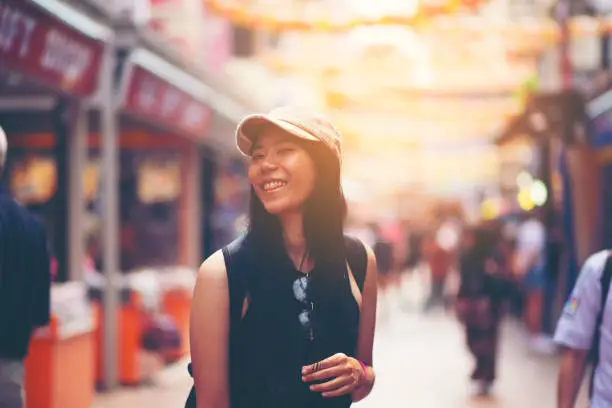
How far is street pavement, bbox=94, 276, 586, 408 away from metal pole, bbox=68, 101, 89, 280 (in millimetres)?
1541

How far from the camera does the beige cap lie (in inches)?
109

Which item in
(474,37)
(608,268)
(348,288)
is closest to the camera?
(348,288)

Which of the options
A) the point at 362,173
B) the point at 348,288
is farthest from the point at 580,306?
the point at 362,173

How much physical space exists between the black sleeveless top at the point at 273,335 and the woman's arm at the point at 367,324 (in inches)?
9.0

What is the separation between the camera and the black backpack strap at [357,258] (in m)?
2.96

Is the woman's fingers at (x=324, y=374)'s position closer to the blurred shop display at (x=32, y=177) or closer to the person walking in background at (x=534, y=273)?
the blurred shop display at (x=32, y=177)

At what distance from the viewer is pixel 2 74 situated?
8617 millimetres

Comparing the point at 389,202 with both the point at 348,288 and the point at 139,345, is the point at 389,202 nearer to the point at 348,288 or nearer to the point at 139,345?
the point at 139,345

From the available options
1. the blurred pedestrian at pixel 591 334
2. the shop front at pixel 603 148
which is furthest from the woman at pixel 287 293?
the shop front at pixel 603 148

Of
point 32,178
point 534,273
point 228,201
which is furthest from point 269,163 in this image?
point 228,201

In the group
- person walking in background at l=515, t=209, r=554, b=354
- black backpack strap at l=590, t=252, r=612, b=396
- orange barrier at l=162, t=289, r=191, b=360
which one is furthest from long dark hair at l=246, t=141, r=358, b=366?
person walking in background at l=515, t=209, r=554, b=354

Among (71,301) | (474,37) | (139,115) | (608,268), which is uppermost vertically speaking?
(474,37)

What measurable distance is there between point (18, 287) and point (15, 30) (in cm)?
325

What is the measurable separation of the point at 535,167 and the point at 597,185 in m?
5.05
